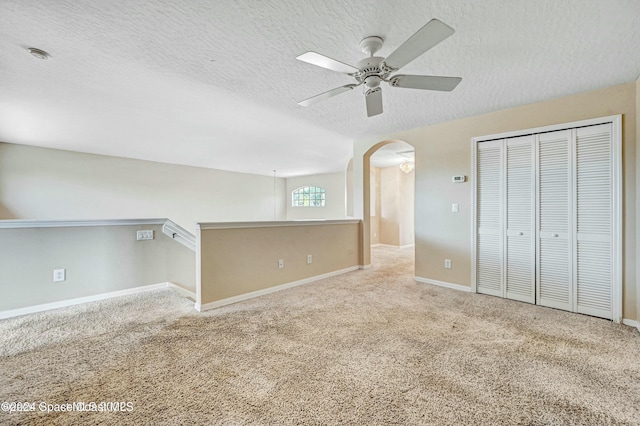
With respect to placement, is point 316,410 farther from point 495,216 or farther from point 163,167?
point 163,167

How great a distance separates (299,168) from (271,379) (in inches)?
266

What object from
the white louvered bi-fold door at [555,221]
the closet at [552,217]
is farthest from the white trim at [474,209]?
the white louvered bi-fold door at [555,221]

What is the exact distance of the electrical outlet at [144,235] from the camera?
3.60 metres

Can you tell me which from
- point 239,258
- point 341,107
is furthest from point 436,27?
point 239,258

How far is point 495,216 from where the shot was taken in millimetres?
3436

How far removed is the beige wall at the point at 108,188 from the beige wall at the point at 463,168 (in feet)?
17.5

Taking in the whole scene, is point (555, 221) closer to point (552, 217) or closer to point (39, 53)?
point (552, 217)

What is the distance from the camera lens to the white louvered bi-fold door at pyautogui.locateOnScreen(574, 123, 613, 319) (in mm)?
2697

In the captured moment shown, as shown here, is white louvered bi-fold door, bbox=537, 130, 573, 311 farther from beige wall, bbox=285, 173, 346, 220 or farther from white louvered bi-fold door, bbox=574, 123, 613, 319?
beige wall, bbox=285, 173, 346, 220

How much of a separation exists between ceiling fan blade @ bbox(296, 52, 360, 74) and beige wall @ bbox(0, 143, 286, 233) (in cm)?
501

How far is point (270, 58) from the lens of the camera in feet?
7.22

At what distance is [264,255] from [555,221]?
348 cm

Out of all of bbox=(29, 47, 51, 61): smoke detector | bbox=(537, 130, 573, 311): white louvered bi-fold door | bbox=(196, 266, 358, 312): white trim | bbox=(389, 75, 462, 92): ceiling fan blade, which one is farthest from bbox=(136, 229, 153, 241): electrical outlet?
bbox=(537, 130, 573, 311): white louvered bi-fold door

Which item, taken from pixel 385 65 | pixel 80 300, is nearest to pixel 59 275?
pixel 80 300
